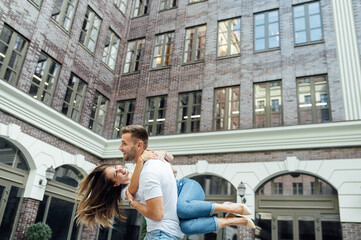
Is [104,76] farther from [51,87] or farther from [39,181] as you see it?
[39,181]

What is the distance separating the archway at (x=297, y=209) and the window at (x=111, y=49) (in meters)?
9.24

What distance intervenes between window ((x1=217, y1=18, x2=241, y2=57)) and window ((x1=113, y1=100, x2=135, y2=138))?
4.71 m

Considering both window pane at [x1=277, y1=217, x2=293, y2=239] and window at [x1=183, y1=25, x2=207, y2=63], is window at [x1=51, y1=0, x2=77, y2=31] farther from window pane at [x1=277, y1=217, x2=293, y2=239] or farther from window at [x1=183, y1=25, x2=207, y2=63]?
window pane at [x1=277, y1=217, x2=293, y2=239]

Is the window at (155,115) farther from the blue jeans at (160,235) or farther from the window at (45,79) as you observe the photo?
the blue jeans at (160,235)

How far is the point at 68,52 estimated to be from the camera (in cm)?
1363

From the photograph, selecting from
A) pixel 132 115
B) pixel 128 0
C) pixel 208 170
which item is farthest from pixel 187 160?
pixel 128 0

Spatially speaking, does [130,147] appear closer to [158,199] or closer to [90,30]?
[158,199]

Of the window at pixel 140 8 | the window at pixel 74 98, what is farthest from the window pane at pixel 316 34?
the window at pixel 74 98

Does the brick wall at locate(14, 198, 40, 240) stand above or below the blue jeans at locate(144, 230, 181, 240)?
above

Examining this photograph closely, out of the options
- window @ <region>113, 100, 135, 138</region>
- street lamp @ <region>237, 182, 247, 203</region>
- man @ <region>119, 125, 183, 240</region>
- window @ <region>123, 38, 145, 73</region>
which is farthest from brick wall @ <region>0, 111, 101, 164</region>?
man @ <region>119, 125, 183, 240</region>

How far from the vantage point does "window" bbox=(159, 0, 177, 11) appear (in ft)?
54.9

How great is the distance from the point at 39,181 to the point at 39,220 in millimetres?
1415

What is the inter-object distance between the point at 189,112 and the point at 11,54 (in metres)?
6.89

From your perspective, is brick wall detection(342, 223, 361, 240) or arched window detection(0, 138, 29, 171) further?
arched window detection(0, 138, 29, 171)
